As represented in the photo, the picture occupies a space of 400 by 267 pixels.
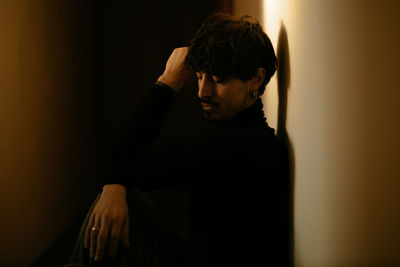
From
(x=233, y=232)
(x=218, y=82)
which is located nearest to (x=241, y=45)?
(x=218, y=82)

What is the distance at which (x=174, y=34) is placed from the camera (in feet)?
11.8

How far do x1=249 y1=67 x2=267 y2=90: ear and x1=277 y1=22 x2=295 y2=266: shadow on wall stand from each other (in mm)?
63

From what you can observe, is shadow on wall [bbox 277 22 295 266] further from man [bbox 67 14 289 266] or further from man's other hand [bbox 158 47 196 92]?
man's other hand [bbox 158 47 196 92]

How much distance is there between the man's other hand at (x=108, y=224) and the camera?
111 centimetres

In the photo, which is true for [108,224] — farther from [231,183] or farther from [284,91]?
[284,91]

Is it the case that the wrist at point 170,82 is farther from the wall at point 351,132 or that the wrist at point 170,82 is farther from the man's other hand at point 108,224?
the wall at point 351,132

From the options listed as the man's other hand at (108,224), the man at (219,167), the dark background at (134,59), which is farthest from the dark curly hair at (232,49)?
the dark background at (134,59)

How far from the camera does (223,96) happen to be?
1127mm

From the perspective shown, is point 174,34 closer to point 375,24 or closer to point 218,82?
point 218,82

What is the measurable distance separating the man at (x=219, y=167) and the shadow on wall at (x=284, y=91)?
32 millimetres

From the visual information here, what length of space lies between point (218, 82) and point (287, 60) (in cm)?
19

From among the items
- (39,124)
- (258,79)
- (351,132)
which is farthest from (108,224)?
(39,124)

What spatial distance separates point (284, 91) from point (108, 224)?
602 mm

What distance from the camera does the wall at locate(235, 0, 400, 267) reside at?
0.58m
